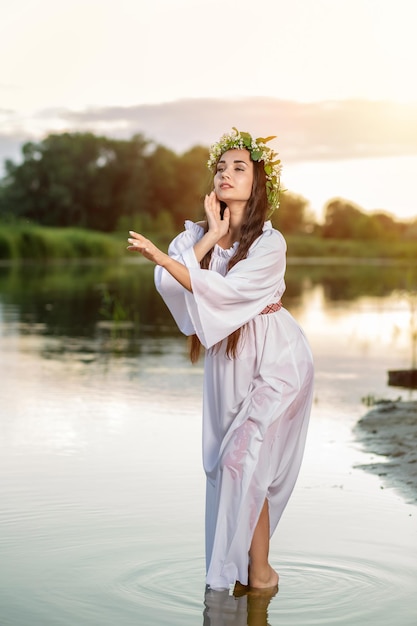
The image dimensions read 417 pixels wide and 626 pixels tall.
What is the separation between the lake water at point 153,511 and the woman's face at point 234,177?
1743 mm

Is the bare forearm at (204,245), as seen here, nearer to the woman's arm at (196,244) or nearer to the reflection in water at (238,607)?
the woman's arm at (196,244)

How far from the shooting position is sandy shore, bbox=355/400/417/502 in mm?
8031

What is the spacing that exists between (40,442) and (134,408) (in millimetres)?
1828

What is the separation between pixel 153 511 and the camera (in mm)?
7062

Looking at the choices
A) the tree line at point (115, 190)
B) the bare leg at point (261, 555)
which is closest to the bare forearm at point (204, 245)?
the bare leg at point (261, 555)

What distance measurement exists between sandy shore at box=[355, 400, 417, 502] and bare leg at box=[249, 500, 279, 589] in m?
2.02

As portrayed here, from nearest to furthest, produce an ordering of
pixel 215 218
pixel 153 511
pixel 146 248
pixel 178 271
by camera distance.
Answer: pixel 146 248
pixel 178 271
pixel 215 218
pixel 153 511

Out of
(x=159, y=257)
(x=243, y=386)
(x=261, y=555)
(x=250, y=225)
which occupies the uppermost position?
(x=250, y=225)

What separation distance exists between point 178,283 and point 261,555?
125cm

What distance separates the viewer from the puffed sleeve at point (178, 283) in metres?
5.47

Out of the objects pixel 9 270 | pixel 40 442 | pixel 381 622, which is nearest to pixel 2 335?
pixel 40 442

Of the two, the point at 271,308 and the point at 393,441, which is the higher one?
the point at 271,308

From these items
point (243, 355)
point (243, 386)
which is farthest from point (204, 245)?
point (243, 386)

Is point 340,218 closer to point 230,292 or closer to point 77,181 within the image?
point 77,181
